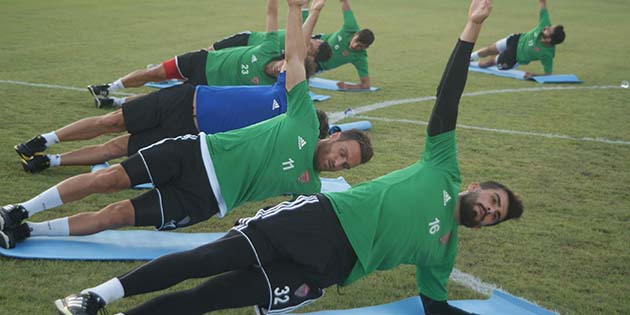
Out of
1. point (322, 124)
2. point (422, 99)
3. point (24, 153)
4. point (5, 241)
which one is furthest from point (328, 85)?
point (5, 241)

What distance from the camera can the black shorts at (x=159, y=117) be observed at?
6875 mm

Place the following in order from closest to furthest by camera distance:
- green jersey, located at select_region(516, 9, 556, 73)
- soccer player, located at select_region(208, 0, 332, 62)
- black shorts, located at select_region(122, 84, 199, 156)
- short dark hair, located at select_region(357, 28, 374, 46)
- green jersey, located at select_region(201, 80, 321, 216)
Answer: green jersey, located at select_region(201, 80, 321, 216) → black shorts, located at select_region(122, 84, 199, 156) → soccer player, located at select_region(208, 0, 332, 62) → short dark hair, located at select_region(357, 28, 374, 46) → green jersey, located at select_region(516, 9, 556, 73)

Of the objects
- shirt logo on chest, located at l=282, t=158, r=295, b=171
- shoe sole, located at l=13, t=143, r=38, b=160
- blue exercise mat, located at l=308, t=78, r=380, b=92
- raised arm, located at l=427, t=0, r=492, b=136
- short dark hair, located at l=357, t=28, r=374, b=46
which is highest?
raised arm, located at l=427, t=0, r=492, b=136

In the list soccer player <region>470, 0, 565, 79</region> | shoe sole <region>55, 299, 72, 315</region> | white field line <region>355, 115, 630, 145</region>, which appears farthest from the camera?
soccer player <region>470, 0, 565, 79</region>

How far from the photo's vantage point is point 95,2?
20297 millimetres

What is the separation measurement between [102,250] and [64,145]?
2.91 metres

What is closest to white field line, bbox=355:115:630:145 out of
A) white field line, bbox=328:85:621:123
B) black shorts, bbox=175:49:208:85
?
white field line, bbox=328:85:621:123

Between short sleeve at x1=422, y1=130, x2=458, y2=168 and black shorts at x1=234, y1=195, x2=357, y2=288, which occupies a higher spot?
short sleeve at x1=422, y1=130, x2=458, y2=168

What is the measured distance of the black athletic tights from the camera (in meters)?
4.15

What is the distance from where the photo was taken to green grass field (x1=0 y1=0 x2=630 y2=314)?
5.39m

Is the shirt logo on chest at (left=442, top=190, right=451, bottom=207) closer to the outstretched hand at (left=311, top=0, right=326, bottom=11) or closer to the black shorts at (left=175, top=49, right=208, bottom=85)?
the outstretched hand at (left=311, top=0, right=326, bottom=11)

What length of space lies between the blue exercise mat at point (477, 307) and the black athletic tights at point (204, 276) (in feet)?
2.34

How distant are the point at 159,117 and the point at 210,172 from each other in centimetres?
177

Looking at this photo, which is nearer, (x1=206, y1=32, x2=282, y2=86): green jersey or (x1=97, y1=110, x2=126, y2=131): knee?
(x1=97, y1=110, x2=126, y2=131): knee
